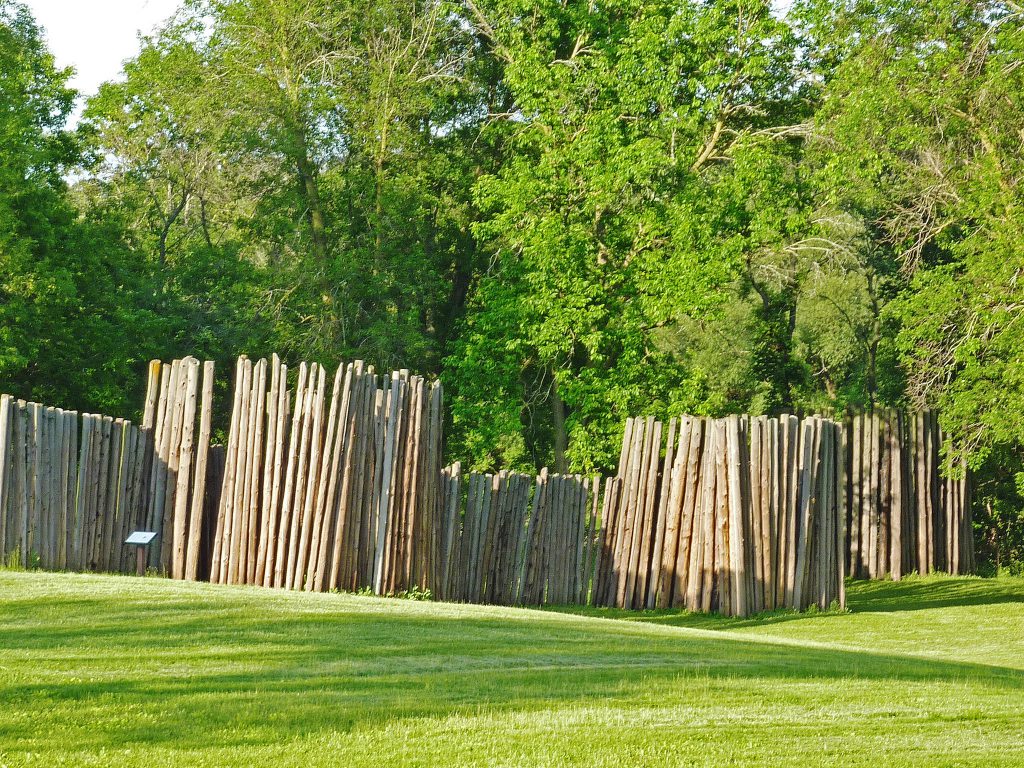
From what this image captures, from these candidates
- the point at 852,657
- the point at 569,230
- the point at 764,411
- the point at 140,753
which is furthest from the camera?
the point at 764,411

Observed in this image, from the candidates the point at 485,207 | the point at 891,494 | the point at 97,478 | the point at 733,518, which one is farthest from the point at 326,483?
the point at 485,207

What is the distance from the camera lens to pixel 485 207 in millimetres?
21188

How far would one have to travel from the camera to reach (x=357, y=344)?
67.7 ft

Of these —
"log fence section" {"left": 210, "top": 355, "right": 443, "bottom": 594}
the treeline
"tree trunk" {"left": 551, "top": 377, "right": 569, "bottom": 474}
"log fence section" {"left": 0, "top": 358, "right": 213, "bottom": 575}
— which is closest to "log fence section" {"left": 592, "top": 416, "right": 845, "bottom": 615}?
"log fence section" {"left": 210, "top": 355, "right": 443, "bottom": 594}

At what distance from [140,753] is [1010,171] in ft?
47.2

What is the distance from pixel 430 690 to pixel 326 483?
15.7ft

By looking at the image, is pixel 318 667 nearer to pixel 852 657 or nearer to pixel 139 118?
pixel 852 657

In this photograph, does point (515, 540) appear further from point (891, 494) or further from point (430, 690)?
point (430, 690)

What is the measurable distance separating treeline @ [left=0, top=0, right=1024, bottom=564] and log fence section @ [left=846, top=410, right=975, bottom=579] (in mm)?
983

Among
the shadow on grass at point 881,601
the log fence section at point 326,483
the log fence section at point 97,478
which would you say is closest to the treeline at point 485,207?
the shadow on grass at point 881,601

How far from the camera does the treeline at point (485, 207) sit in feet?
65.9

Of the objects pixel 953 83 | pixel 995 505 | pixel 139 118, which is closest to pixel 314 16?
pixel 139 118

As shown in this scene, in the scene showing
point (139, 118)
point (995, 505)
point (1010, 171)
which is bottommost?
point (995, 505)

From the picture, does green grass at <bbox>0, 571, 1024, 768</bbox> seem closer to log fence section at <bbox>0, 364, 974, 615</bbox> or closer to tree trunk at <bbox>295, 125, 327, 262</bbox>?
log fence section at <bbox>0, 364, 974, 615</bbox>
